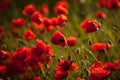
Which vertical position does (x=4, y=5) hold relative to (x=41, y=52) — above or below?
below

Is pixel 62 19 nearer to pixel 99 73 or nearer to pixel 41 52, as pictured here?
pixel 41 52

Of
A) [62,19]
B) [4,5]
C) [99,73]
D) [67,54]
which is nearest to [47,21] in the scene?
[62,19]

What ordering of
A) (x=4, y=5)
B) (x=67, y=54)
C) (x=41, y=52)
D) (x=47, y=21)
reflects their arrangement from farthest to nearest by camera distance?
(x=4, y=5) → (x=47, y=21) → (x=67, y=54) → (x=41, y=52)

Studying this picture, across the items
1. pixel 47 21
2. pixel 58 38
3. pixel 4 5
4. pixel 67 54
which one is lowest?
pixel 4 5

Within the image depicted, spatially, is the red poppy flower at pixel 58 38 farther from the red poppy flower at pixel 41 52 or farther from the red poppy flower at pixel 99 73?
the red poppy flower at pixel 99 73

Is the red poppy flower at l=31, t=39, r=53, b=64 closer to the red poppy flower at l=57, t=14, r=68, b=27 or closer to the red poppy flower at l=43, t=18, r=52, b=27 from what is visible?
the red poppy flower at l=57, t=14, r=68, b=27

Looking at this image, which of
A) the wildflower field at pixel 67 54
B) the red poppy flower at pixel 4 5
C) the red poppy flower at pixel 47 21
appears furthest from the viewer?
the red poppy flower at pixel 4 5

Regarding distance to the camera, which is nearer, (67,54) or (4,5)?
(67,54)

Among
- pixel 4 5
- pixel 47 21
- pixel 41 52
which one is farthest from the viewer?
pixel 4 5

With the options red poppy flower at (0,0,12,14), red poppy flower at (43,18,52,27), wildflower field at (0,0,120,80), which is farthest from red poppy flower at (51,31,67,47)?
red poppy flower at (0,0,12,14)

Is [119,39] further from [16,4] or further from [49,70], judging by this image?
[16,4]

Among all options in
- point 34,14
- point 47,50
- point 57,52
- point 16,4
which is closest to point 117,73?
point 47,50

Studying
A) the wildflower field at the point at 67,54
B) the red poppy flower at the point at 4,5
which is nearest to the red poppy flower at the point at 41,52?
the wildflower field at the point at 67,54
